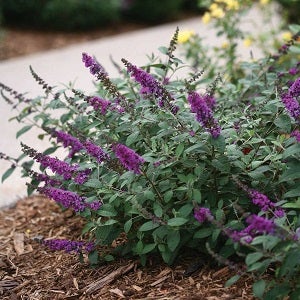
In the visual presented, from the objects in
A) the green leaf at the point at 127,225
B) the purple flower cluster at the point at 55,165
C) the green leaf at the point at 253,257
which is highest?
the purple flower cluster at the point at 55,165

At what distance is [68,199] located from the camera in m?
2.65

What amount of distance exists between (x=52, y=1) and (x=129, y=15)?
6.61 ft

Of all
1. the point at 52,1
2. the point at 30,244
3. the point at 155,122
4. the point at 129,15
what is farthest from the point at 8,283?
the point at 129,15

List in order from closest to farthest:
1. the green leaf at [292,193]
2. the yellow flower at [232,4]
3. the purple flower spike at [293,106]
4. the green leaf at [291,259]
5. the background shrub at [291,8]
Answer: the green leaf at [291,259] → the purple flower spike at [293,106] → the green leaf at [292,193] → the yellow flower at [232,4] → the background shrub at [291,8]

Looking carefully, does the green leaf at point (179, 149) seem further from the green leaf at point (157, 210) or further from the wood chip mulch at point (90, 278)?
the wood chip mulch at point (90, 278)

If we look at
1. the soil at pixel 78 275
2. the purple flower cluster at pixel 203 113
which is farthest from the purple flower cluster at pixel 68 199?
the purple flower cluster at pixel 203 113

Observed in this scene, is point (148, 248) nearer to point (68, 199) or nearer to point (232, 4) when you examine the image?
point (68, 199)

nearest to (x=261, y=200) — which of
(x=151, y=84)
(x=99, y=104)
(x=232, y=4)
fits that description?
(x=151, y=84)

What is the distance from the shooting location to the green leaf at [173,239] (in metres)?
2.53

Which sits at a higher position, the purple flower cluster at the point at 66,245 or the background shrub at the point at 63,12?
the background shrub at the point at 63,12

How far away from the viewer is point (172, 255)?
2.73 metres

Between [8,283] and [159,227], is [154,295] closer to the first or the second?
[159,227]

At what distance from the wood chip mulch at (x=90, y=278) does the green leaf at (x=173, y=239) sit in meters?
0.23

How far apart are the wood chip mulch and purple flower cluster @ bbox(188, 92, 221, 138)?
73 cm
